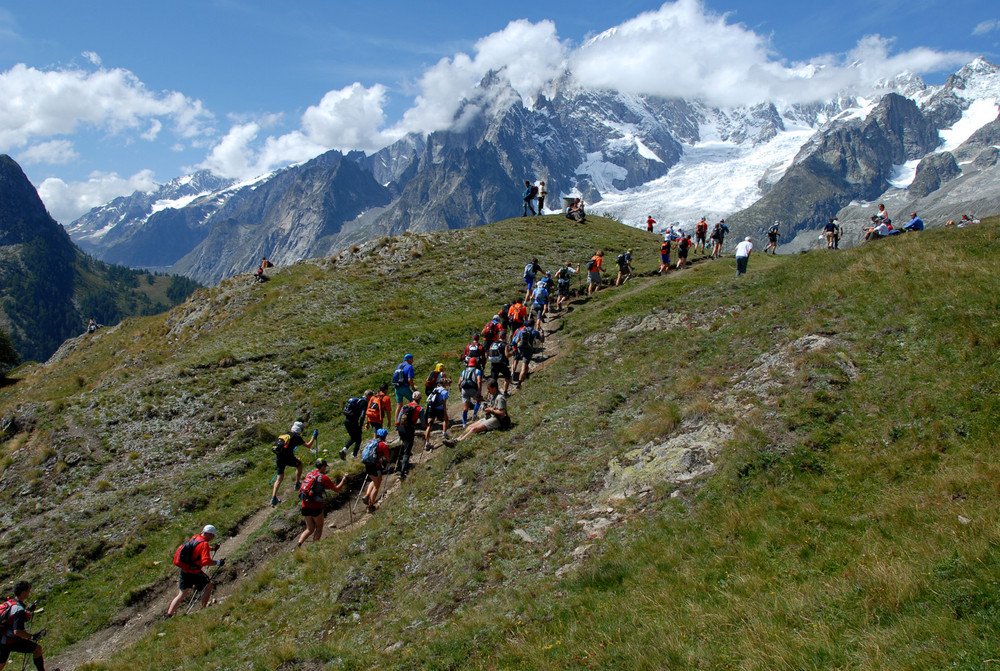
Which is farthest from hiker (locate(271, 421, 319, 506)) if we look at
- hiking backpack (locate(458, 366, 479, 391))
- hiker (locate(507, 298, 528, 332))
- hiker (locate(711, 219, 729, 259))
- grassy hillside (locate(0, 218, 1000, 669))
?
hiker (locate(711, 219, 729, 259))

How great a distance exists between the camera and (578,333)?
2661 cm

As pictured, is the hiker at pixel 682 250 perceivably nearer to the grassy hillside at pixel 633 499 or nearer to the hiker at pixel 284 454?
the grassy hillside at pixel 633 499

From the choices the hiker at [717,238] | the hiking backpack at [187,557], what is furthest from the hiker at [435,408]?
the hiker at [717,238]

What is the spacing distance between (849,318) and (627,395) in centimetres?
732

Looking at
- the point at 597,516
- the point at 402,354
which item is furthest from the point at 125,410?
the point at 597,516

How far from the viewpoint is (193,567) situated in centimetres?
1502

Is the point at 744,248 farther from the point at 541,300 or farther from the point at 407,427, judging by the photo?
the point at 407,427

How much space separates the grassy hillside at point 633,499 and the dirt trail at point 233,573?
0.91 ft

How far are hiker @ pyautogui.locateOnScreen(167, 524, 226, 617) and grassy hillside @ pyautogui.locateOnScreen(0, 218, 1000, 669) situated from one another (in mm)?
814

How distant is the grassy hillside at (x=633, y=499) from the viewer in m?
8.19

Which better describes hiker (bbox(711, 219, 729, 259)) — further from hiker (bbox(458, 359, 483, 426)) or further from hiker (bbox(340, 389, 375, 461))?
hiker (bbox(340, 389, 375, 461))

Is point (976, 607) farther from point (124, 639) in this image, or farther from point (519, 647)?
point (124, 639)

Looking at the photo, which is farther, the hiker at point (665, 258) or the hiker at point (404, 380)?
the hiker at point (665, 258)

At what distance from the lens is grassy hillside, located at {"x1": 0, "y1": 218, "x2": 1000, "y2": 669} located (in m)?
8.19
